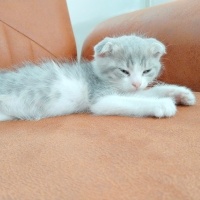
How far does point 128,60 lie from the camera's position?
980mm

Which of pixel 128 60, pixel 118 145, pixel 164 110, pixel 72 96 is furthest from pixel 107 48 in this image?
pixel 118 145

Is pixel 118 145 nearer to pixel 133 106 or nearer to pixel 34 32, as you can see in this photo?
pixel 133 106

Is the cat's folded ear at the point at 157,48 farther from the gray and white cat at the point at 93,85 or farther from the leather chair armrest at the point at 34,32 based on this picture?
the leather chair armrest at the point at 34,32

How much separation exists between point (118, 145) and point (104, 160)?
0.07 meters

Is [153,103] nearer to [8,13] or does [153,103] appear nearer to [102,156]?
[102,156]

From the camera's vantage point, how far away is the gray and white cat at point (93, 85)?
3.04ft

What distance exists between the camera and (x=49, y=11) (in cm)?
124

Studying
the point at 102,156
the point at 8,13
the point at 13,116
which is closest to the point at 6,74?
the point at 13,116

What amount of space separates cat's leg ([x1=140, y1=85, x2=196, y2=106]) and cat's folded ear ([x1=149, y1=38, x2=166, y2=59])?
127 mm

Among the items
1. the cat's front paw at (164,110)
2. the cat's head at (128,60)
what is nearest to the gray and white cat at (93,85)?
the cat's head at (128,60)

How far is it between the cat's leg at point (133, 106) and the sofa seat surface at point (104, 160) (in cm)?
4

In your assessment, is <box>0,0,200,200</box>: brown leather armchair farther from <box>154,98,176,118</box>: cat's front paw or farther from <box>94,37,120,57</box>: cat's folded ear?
<box>94,37,120,57</box>: cat's folded ear

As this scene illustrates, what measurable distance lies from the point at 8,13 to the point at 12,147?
0.72 metres

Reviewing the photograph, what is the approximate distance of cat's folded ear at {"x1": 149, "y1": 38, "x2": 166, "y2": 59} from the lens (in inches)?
38.5
